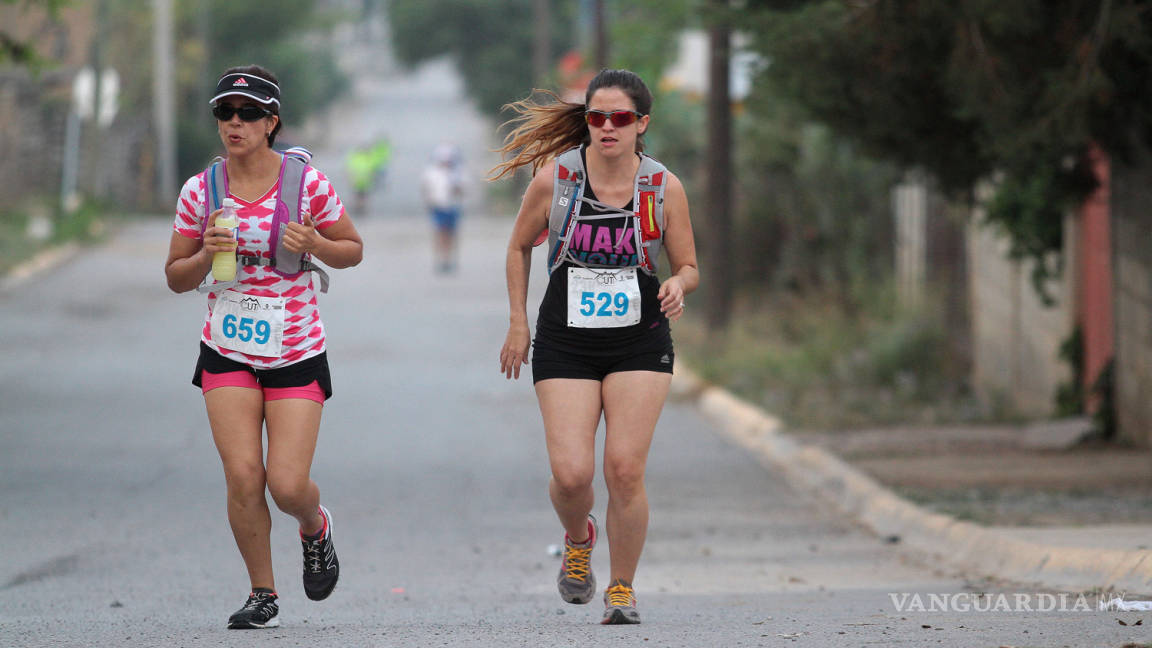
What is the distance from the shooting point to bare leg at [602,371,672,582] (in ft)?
19.2

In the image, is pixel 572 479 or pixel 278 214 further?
pixel 572 479

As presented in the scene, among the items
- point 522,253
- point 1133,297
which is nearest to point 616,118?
point 522,253

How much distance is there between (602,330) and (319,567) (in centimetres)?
132

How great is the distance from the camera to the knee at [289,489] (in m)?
5.69

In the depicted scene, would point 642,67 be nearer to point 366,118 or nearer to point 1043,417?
point 1043,417

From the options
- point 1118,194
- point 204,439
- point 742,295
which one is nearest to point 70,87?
point 742,295

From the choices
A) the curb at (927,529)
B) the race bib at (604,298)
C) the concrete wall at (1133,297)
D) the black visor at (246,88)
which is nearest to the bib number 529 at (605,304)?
the race bib at (604,298)

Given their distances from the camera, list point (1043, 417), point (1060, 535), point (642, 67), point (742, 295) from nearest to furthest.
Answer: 1. point (1060, 535)
2. point (1043, 417)
3. point (742, 295)
4. point (642, 67)

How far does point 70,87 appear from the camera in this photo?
38.6 m

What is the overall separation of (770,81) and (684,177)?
563 inches

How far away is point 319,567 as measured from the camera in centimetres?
603

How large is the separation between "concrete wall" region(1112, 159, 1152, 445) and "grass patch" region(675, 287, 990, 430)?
7.44 feet

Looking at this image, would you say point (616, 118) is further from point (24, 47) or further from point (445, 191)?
point (445, 191)

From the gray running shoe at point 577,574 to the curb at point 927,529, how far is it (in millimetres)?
2180
